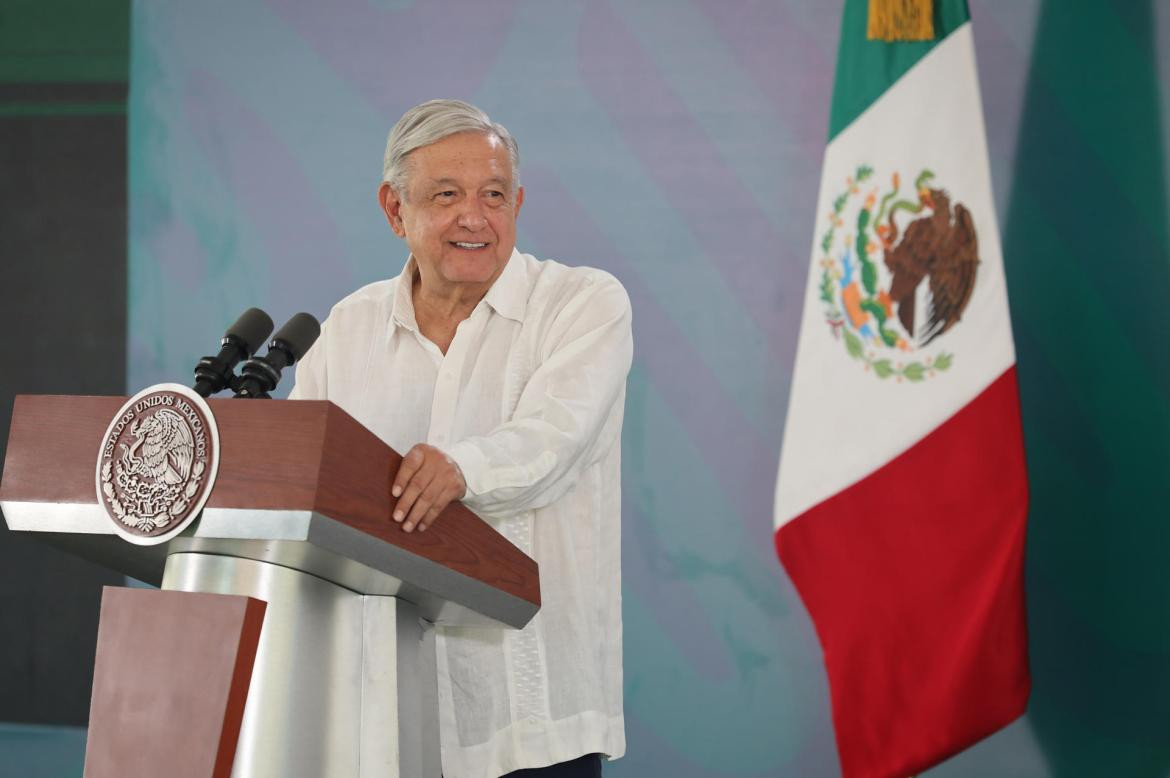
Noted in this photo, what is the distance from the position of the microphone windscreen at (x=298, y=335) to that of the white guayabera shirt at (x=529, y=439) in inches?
9.9

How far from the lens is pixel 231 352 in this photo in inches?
53.0

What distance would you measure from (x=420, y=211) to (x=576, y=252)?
1.55 meters

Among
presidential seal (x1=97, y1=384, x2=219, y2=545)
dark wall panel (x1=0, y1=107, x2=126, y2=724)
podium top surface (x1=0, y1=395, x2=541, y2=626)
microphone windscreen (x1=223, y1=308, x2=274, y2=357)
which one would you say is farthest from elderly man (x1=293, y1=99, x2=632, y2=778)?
dark wall panel (x1=0, y1=107, x2=126, y2=724)

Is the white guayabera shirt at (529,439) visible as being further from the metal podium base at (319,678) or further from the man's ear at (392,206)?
the metal podium base at (319,678)

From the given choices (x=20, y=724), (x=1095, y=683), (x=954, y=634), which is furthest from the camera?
(x=20, y=724)

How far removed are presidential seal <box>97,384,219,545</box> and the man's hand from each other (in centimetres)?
19

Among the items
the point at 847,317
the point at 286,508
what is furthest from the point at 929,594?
the point at 286,508

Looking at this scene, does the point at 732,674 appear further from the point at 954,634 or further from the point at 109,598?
the point at 109,598

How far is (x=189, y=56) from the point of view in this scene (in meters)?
3.67

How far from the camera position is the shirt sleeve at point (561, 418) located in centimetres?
138

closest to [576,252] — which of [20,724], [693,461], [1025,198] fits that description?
[693,461]

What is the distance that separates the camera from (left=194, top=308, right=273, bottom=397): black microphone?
1.28 m

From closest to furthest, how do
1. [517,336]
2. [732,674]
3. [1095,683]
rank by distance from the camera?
[517,336] < [1095,683] < [732,674]

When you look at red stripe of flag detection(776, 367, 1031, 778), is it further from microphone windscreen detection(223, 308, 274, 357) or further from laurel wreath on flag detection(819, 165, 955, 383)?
microphone windscreen detection(223, 308, 274, 357)
